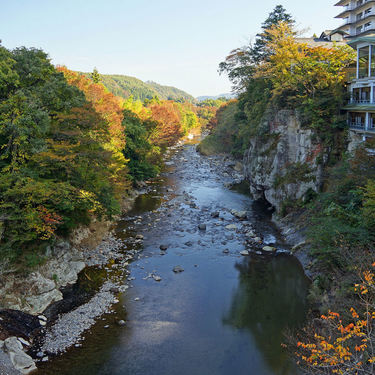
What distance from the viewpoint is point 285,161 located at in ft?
95.9

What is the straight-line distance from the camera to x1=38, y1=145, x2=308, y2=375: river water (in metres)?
13.3

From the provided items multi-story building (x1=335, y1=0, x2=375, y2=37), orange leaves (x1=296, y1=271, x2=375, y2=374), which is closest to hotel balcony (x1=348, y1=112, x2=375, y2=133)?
orange leaves (x1=296, y1=271, x2=375, y2=374)

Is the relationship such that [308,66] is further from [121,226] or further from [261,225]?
[121,226]

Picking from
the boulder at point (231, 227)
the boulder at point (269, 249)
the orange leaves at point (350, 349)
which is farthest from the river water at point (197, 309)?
the orange leaves at point (350, 349)

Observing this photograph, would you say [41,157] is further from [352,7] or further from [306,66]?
[352,7]

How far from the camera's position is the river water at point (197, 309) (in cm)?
1327

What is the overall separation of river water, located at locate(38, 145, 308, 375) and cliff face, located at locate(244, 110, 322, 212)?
125 inches

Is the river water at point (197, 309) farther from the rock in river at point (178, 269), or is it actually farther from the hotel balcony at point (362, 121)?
the hotel balcony at point (362, 121)

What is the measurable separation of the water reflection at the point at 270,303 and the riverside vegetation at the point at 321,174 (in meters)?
0.75

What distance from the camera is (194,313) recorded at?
16547mm

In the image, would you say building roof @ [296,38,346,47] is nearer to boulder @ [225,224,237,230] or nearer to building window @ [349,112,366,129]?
building window @ [349,112,366,129]

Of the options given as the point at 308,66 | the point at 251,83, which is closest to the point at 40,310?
the point at 308,66

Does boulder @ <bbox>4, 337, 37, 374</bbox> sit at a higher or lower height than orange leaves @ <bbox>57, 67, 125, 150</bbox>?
lower

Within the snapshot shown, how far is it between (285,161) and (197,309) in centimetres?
1694
